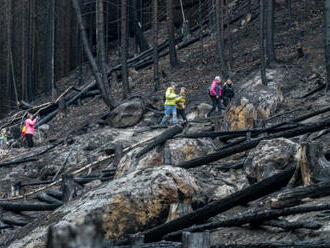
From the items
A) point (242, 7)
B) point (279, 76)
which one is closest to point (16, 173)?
point (279, 76)

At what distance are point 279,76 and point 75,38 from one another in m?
23.6

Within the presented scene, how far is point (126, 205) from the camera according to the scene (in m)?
7.08

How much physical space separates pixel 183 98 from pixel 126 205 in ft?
36.5

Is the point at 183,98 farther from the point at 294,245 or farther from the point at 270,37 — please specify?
the point at 294,245

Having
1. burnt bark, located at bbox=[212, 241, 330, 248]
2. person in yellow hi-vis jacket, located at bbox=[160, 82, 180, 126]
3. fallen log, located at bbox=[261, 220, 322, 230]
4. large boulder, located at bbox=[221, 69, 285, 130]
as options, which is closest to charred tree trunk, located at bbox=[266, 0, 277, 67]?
large boulder, located at bbox=[221, 69, 285, 130]

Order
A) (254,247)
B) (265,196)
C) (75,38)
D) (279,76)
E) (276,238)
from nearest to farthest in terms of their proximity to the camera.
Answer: (254,247) → (276,238) → (265,196) → (279,76) → (75,38)

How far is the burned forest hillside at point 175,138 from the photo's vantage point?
588 centimetres

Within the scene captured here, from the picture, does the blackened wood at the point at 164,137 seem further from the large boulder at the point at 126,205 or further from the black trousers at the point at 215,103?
the black trousers at the point at 215,103

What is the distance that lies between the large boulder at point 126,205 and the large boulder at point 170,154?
3.32 metres

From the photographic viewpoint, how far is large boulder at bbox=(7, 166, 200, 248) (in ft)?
22.7

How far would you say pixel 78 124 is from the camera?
23.7m

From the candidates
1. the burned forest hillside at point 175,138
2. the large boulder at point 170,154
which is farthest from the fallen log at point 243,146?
the large boulder at point 170,154

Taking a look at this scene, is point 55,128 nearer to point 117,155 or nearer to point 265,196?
point 117,155

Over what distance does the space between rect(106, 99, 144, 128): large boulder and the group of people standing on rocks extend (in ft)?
6.71
